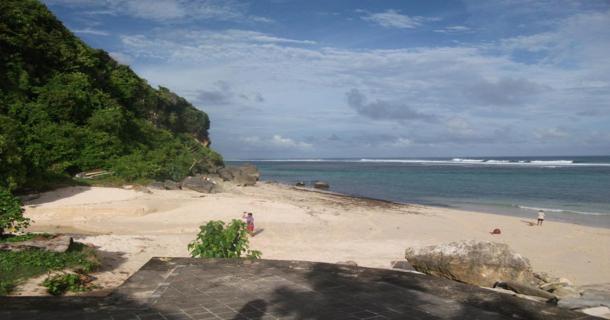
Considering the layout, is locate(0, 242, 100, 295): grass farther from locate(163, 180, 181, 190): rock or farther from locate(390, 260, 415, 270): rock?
locate(163, 180, 181, 190): rock

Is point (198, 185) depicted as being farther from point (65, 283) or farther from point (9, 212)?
point (65, 283)

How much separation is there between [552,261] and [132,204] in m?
15.8

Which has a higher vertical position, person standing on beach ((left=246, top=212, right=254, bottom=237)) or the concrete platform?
the concrete platform

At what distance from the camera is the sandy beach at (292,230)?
1302 cm

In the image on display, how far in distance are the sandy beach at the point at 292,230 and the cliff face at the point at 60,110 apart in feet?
10.2

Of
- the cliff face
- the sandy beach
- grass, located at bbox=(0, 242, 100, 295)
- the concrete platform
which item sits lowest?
the sandy beach

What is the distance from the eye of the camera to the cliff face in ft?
77.7

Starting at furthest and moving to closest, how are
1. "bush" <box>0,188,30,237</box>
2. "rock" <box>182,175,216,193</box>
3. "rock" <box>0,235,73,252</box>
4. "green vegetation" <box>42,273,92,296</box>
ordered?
"rock" <box>182,175,216,193</box>
"bush" <box>0,188,30,237</box>
"rock" <box>0,235,73,252</box>
"green vegetation" <box>42,273,92,296</box>

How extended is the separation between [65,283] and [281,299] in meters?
4.43

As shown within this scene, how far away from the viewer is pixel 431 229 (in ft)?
66.0

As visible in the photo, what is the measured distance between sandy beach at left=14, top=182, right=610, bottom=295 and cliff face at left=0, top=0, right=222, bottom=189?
123 inches

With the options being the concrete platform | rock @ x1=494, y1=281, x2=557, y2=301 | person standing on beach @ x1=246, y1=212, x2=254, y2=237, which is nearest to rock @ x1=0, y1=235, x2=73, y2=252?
the concrete platform

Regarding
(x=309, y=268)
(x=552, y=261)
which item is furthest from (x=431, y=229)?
(x=309, y=268)

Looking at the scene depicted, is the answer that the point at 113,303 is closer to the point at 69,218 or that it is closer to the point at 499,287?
the point at 499,287
